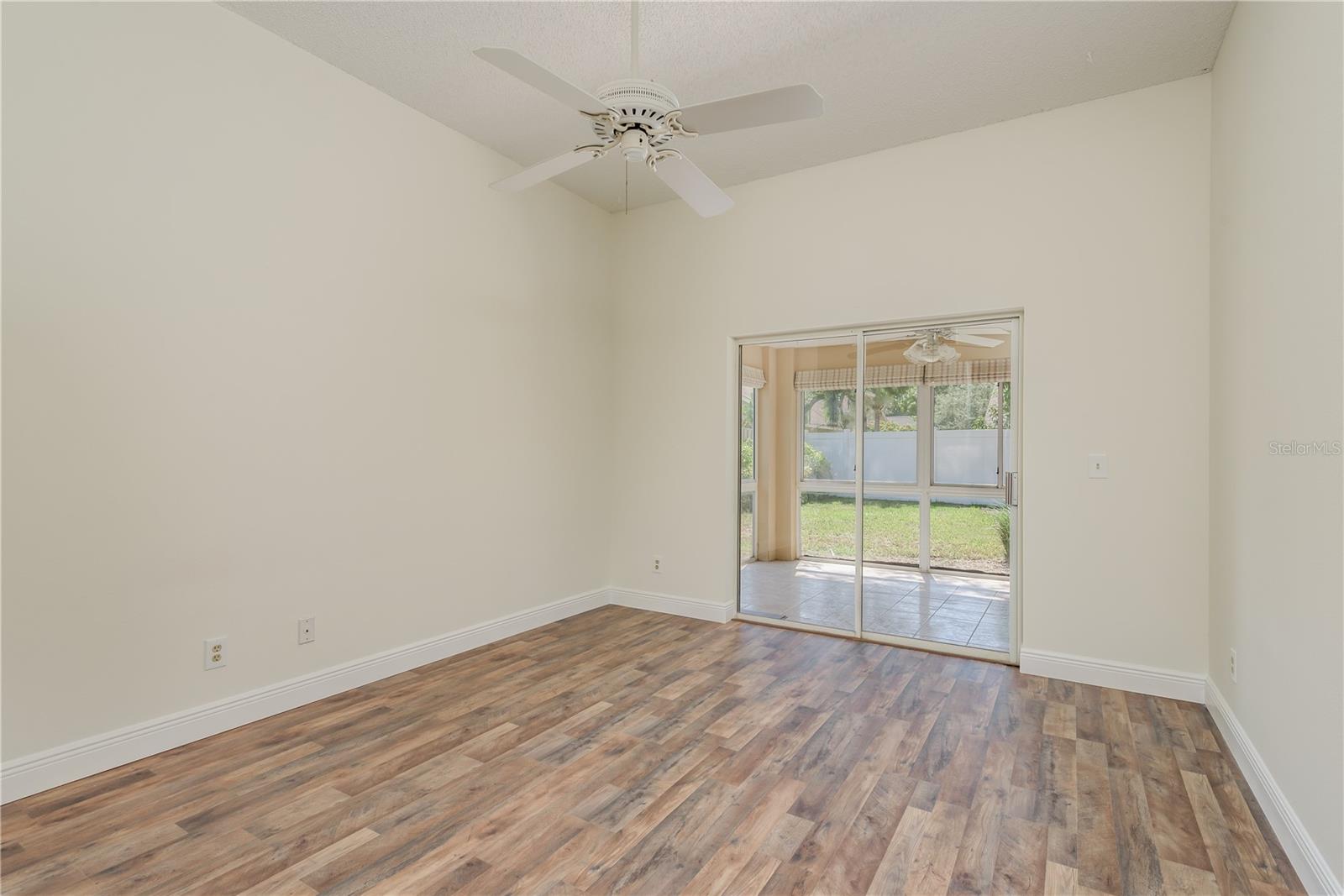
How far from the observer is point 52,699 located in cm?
227

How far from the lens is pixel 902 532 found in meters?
4.12

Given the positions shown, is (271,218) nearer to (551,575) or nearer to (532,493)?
(532,493)

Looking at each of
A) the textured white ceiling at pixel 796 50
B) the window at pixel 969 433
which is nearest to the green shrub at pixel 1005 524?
the window at pixel 969 433

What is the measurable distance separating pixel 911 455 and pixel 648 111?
2.71 m

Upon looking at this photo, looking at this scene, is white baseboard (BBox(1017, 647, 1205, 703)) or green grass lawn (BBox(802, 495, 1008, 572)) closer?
white baseboard (BBox(1017, 647, 1205, 703))

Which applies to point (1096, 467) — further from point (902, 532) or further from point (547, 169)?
point (547, 169)

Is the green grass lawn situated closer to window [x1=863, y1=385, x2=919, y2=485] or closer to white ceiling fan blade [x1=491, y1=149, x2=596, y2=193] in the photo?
window [x1=863, y1=385, x2=919, y2=485]

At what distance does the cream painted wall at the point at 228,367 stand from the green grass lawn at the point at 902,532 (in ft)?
6.82

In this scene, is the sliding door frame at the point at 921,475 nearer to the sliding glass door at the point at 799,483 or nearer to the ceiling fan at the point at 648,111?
the sliding glass door at the point at 799,483

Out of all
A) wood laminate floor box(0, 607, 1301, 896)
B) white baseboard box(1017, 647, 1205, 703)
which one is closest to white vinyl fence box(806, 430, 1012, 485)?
white baseboard box(1017, 647, 1205, 703)

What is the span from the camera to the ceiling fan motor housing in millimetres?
2221

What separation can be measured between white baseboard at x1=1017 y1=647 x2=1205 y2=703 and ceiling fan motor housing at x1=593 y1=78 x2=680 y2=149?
328 centimetres

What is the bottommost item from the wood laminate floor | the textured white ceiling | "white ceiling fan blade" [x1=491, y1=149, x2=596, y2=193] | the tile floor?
the wood laminate floor

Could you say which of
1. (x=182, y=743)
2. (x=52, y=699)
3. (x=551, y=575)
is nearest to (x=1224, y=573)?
(x=551, y=575)
